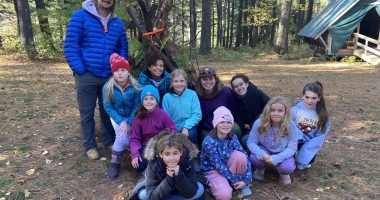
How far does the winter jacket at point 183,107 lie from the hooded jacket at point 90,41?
94 centimetres

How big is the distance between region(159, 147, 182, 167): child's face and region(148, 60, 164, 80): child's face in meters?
1.47

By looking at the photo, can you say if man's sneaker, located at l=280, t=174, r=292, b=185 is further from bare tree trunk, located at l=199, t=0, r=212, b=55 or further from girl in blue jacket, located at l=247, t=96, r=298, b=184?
bare tree trunk, located at l=199, t=0, r=212, b=55

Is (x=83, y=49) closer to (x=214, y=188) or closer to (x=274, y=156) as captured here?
(x=214, y=188)

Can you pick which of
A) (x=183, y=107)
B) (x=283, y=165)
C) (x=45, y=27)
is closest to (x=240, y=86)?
(x=183, y=107)

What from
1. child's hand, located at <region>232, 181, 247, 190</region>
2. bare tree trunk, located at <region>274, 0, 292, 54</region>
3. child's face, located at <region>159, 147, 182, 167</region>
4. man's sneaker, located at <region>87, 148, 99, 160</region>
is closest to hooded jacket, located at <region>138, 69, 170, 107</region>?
man's sneaker, located at <region>87, 148, 99, 160</region>

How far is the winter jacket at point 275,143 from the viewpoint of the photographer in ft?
11.9

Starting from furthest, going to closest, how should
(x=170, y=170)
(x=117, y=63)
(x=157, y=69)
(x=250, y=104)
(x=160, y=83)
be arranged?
1. (x=250, y=104)
2. (x=160, y=83)
3. (x=157, y=69)
4. (x=117, y=63)
5. (x=170, y=170)

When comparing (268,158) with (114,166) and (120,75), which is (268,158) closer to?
(114,166)

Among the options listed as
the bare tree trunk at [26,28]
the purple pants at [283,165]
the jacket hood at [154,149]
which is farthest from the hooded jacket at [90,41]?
the bare tree trunk at [26,28]

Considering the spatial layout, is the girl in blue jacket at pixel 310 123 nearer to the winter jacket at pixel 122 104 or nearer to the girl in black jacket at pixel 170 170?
the girl in black jacket at pixel 170 170

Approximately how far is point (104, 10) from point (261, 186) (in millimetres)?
3042

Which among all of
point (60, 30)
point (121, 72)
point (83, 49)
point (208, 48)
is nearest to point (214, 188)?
point (121, 72)

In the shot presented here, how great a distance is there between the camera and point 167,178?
291 centimetres

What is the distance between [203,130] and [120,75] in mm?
1393
